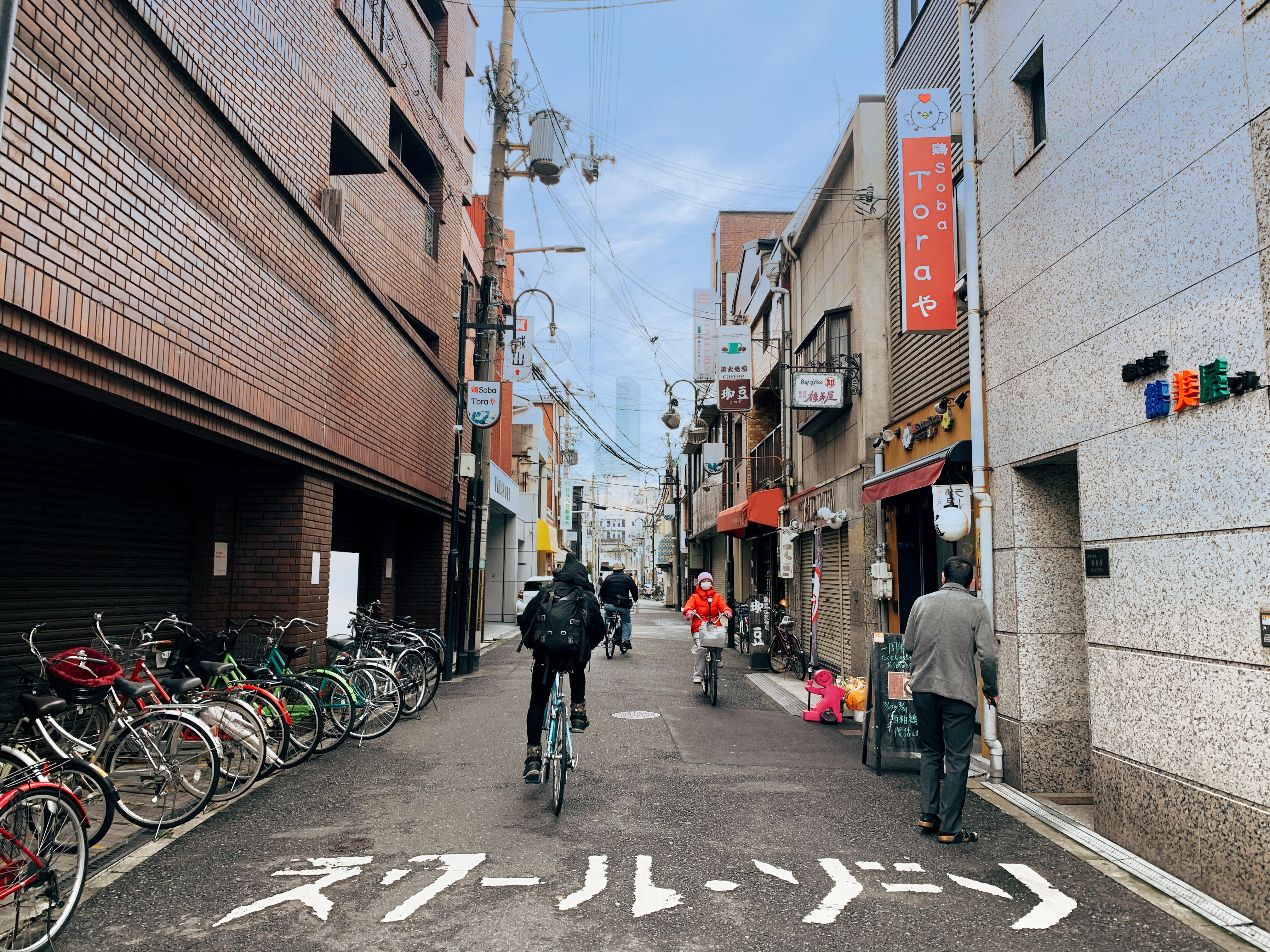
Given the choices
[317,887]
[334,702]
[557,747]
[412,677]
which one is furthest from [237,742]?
[412,677]

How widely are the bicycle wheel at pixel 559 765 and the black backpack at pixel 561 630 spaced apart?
0.51 m

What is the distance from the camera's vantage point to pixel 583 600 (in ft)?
22.9

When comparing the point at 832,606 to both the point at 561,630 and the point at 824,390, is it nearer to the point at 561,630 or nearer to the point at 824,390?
the point at 824,390

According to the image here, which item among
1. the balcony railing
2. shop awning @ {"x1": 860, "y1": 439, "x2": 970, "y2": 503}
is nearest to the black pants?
shop awning @ {"x1": 860, "y1": 439, "x2": 970, "y2": 503}

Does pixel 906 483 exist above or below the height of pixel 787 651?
above

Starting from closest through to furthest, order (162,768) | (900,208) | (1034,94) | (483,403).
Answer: (162,768) → (1034,94) → (900,208) → (483,403)

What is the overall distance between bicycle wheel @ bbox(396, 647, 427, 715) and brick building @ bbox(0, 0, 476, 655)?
4.24 ft

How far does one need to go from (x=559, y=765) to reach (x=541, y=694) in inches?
32.9

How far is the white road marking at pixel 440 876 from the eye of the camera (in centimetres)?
454

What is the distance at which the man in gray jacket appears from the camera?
19.9 ft

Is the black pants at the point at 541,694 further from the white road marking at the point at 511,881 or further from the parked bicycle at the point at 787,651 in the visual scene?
the parked bicycle at the point at 787,651

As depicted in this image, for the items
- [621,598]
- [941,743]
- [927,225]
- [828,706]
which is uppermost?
[927,225]

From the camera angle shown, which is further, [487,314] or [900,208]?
[487,314]

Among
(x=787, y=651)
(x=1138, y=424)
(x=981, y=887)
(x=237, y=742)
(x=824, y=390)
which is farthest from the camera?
(x=787, y=651)
